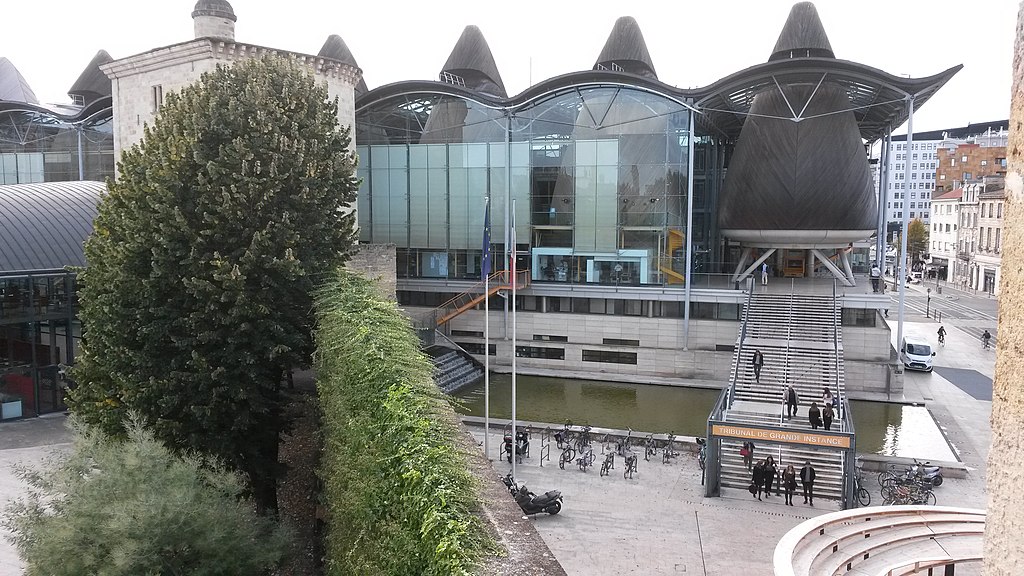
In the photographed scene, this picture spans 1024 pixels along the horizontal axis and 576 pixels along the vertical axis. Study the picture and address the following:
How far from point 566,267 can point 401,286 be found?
10721mm

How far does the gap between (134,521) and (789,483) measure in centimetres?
1682

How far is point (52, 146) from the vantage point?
5528 centimetres

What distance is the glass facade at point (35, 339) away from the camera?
2702cm

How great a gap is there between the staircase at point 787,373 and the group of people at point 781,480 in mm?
597

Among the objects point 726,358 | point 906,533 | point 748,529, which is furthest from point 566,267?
point 906,533

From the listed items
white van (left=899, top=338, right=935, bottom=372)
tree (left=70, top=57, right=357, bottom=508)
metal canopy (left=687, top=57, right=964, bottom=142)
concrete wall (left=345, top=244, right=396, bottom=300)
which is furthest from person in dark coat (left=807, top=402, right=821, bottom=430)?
white van (left=899, top=338, right=935, bottom=372)

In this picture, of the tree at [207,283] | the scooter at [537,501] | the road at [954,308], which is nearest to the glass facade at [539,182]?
the road at [954,308]

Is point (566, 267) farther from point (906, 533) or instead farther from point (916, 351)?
point (906, 533)

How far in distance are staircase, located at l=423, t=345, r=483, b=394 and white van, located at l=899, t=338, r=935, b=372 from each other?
23.4m

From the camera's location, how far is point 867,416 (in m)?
32.2

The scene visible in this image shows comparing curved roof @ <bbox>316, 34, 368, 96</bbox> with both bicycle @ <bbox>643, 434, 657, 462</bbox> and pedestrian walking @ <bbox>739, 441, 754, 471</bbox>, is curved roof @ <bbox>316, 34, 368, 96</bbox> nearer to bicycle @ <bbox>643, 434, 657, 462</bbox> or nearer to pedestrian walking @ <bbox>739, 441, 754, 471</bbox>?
bicycle @ <bbox>643, 434, 657, 462</bbox>

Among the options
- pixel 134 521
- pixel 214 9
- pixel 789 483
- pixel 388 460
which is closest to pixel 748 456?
pixel 789 483

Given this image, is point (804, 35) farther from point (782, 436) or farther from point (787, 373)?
point (782, 436)

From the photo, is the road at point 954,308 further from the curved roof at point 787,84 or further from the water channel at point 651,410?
the water channel at point 651,410
